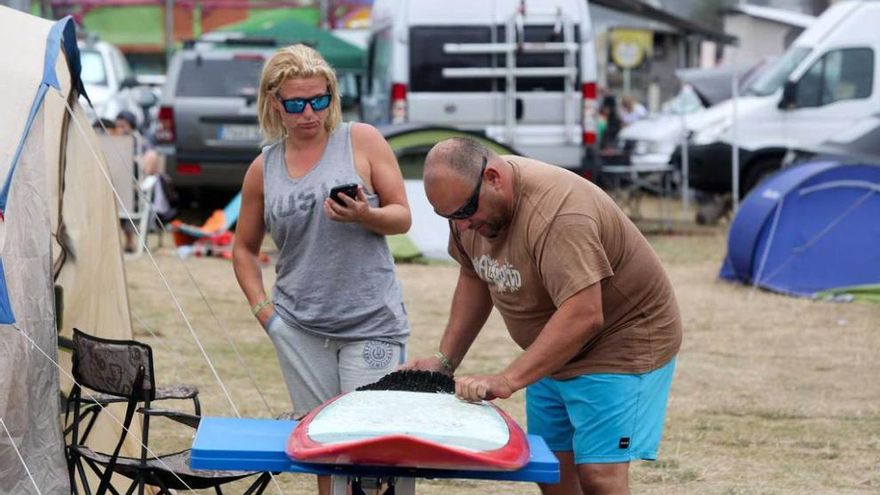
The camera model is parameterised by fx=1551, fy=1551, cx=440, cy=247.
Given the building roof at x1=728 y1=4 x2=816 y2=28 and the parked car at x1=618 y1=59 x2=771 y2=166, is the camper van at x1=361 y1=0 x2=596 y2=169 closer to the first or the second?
Result: the parked car at x1=618 y1=59 x2=771 y2=166

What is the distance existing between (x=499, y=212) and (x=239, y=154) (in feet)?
38.8

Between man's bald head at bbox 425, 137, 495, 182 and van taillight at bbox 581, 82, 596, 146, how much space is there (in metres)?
11.3

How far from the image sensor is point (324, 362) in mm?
4773

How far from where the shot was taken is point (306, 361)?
4.77 meters

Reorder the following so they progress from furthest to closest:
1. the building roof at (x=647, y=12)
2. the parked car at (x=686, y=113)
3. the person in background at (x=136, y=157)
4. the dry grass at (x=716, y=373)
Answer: the building roof at (x=647, y=12) → the parked car at (x=686, y=113) → the person in background at (x=136, y=157) → the dry grass at (x=716, y=373)

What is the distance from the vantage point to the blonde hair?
15.2 feet

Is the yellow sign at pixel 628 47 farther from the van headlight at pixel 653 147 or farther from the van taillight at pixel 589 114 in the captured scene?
the van taillight at pixel 589 114

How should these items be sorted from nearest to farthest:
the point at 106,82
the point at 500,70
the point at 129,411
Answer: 1. the point at 129,411
2. the point at 500,70
3. the point at 106,82

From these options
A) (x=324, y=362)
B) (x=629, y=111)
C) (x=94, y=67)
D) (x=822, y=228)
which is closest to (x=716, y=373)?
(x=822, y=228)

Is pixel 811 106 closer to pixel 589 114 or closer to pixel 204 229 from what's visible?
pixel 589 114

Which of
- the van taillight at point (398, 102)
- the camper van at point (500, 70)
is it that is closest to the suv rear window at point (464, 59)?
the camper van at point (500, 70)

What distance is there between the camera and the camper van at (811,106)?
55.4ft

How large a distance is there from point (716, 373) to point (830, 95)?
8953mm

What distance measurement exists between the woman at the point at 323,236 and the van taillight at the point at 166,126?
11.4 m
